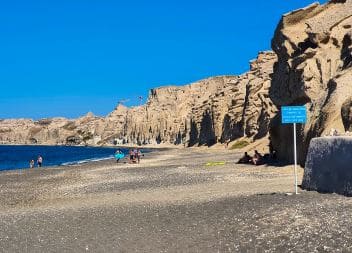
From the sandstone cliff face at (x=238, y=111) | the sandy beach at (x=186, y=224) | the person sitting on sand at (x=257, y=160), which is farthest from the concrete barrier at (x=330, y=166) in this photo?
the sandstone cliff face at (x=238, y=111)

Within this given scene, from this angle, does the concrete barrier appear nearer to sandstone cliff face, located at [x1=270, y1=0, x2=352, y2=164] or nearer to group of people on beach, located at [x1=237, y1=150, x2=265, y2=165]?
sandstone cliff face, located at [x1=270, y1=0, x2=352, y2=164]

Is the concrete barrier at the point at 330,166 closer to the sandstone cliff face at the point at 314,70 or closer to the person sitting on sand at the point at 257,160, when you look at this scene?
the sandstone cliff face at the point at 314,70

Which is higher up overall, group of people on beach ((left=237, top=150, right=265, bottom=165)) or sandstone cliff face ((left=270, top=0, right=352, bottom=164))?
sandstone cliff face ((left=270, top=0, right=352, bottom=164))

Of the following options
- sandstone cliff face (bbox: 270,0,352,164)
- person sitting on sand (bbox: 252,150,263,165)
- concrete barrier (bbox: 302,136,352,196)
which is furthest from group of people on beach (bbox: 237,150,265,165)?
concrete barrier (bbox: 302,136,352,196)

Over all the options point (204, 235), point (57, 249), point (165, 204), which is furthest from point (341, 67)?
point (57, 249)

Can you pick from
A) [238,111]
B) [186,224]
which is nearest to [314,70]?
[186,224]

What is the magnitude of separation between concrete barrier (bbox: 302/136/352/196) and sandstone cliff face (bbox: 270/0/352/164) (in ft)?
27.6

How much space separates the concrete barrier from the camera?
17062mm

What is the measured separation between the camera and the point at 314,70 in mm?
38250

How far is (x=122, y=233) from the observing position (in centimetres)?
1579

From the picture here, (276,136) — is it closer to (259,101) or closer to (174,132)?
(259,101)

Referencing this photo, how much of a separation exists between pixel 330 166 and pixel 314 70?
21235mm

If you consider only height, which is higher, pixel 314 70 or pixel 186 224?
pixel 314 70

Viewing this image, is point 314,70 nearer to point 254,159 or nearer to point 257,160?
point 257,160
